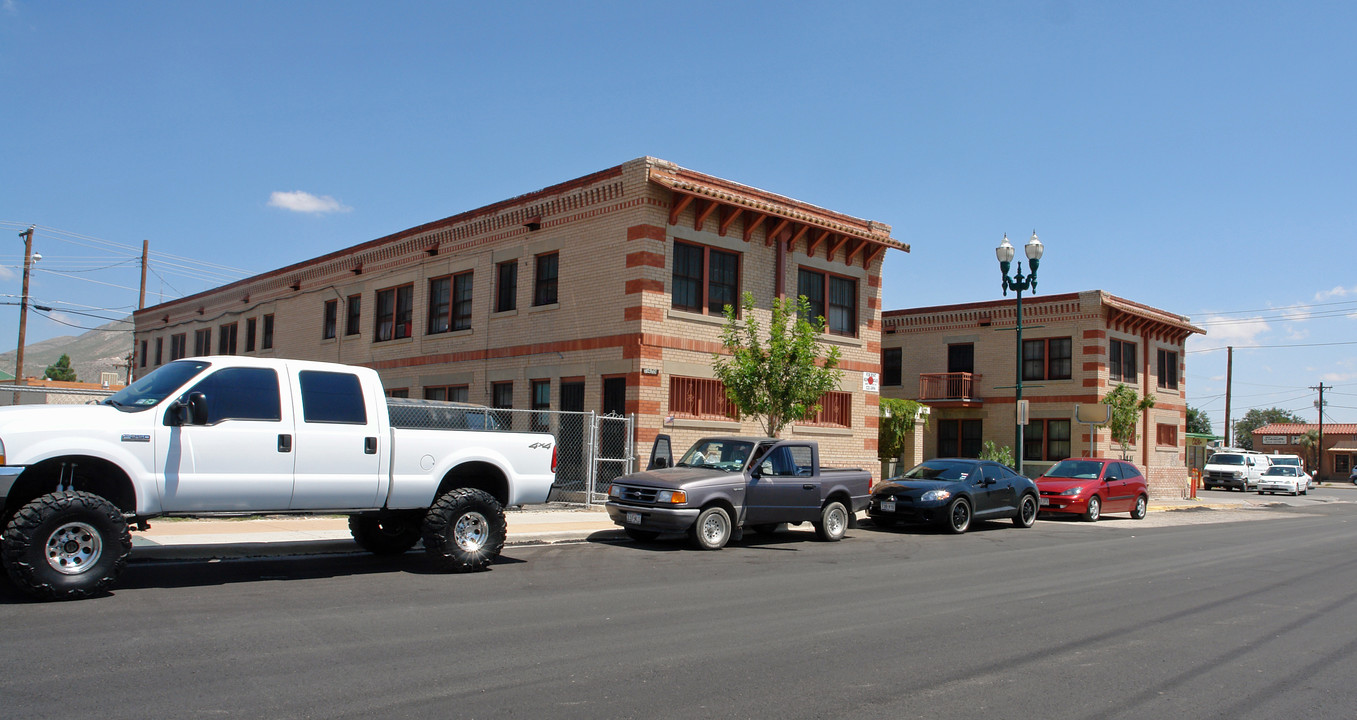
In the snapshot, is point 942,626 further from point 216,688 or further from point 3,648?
point 3,648

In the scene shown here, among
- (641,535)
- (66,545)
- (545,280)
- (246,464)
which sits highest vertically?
(545,280)

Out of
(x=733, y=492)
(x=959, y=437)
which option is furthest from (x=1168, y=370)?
(x=733, y=492)

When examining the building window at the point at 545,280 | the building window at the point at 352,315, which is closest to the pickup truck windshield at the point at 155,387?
the building window at the point at 545,280

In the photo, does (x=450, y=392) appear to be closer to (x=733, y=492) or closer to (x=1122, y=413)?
(x=733, y=492)

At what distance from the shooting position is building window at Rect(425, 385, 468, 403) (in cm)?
2634

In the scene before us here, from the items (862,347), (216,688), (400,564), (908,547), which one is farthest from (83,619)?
(862,347)

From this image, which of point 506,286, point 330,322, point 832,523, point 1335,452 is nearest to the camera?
point 832,523

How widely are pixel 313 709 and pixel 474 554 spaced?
17.8 ft

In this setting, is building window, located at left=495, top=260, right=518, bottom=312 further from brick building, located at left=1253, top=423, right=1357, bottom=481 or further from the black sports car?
brick building, located at left=1253, top=423, right=1357, bottom=481

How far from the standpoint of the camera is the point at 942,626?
842 centimetres

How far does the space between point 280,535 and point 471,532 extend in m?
3.49

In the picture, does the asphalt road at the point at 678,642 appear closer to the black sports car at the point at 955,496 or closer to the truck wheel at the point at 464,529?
the truck wheel at the point at 464,529

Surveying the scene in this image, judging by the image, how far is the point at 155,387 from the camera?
30.0ft

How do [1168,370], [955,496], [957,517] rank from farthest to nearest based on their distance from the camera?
[1168,370], [957,517], [955,496]
